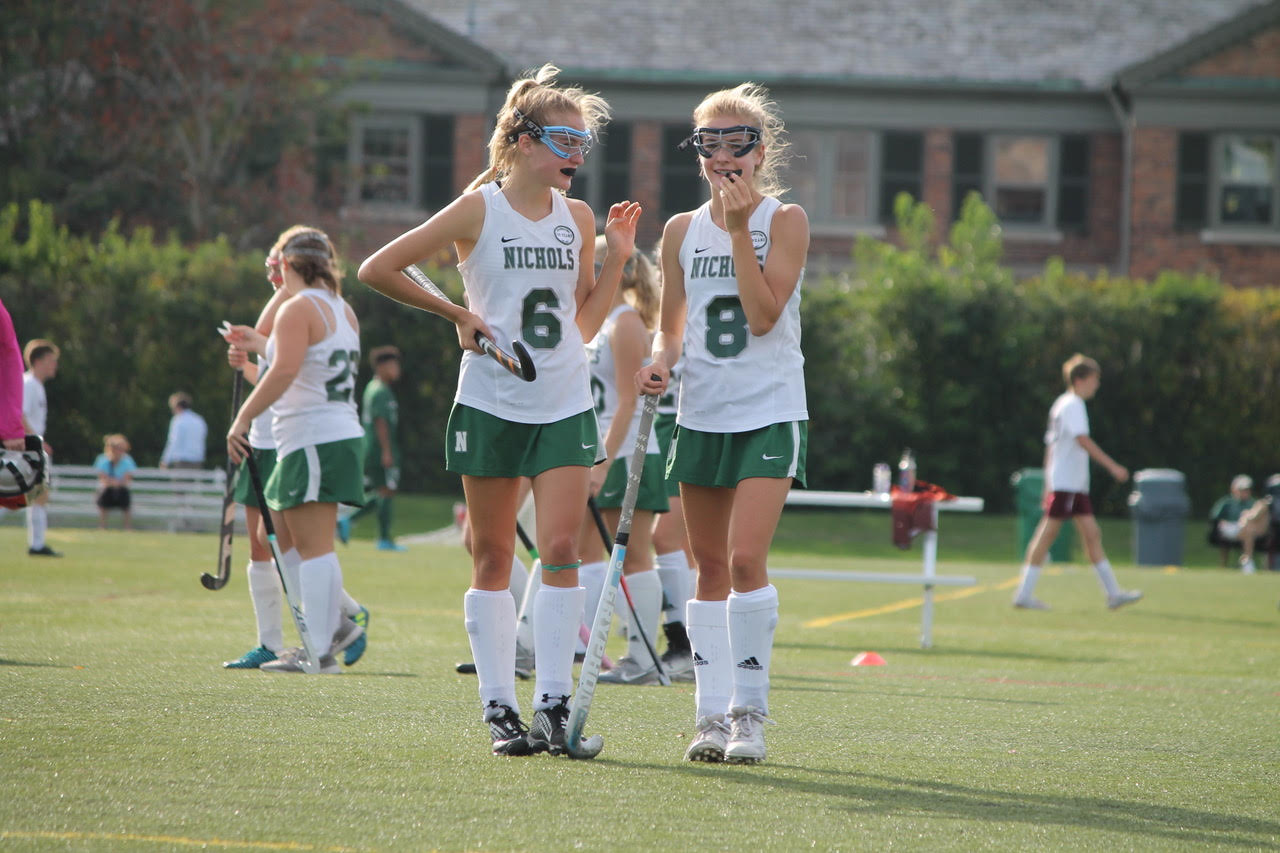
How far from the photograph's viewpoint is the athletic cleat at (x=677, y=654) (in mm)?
7859

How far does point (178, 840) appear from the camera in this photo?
3.78 meters

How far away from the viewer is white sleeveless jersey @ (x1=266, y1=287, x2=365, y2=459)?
7.32 m

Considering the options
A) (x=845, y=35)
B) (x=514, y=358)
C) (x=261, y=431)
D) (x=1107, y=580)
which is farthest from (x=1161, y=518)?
(x=514, y=358)

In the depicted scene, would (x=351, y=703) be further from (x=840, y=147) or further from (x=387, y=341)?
(x=840, y=147)

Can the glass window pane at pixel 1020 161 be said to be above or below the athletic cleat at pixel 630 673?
above

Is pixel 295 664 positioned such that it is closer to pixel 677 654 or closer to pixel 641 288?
pixel 677 654

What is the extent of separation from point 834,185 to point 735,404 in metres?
29.0

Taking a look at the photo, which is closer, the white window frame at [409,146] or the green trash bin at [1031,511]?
the green trash bin at [1031,511]

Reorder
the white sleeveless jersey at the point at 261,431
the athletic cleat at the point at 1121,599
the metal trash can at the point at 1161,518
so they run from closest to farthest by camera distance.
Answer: the white sleeveless jersey at the point at 261,431
the athletic cleat at the point at 1121,599
the metal trash can at the point at 1161,518

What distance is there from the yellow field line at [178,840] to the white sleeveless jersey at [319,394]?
11.8 feet

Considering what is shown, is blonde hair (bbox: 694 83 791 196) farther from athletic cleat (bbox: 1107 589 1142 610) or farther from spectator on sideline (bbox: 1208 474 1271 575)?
spectator on sideline (bbox: 1208 474 1271 575)

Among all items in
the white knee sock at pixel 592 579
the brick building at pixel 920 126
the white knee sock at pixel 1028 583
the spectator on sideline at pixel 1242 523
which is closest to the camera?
the white knee sock at pixel 592 579

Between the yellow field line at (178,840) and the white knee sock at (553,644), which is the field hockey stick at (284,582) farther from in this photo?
the yellow field line at (178,840)

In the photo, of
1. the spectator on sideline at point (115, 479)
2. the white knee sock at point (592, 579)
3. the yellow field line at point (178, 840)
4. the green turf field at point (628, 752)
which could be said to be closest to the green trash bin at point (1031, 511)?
the green turf field at point (628, 752)
